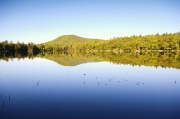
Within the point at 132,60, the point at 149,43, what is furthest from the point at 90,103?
the point at 149,43

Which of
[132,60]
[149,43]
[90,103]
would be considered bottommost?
[90,103]

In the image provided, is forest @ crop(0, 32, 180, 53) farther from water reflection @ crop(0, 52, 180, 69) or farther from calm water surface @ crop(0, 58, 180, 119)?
calm water surface @ crop(0, 58, 180, 119)

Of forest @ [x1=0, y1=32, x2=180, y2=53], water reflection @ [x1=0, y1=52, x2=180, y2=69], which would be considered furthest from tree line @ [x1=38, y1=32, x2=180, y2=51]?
water reflection @ [x1=0, y1=52, x2=180, y2=69]

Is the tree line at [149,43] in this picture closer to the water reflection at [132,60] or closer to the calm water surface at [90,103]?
the water reflection at [132,60]

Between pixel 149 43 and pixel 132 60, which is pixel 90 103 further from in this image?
pixel 149 43

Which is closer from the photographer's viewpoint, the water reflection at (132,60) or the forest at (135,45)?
the water reflection at (132,60)

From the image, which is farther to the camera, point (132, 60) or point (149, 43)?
point (149, 43)

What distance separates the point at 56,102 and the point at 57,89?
5207 mm

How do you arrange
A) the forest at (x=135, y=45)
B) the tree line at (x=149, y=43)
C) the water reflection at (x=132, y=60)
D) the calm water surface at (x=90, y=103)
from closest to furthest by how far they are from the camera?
1. the calm water surface at (x=90, y=103)
2. the water reflection at (x=132, y=60)
3. the tree line at (x=149, y=43)
4. the forest at (x=135, y=45)

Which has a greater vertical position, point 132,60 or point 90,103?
point 132,60

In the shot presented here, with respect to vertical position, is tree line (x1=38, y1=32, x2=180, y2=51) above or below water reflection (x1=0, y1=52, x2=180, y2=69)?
above

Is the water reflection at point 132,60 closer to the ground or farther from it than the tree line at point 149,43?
closer to the ground

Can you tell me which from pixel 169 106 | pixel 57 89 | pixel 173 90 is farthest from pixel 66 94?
pixel 173 90

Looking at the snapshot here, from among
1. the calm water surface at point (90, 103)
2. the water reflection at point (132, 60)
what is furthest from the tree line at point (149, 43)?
the calm water surface at point (90, 103)
